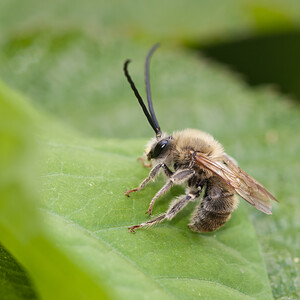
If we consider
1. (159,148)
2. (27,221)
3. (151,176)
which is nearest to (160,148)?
(159,148)

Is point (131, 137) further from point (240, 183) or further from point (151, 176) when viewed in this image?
point (240, 183)

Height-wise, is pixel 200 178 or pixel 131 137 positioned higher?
pixel 200 178

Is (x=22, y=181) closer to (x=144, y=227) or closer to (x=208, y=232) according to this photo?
(x=144, y=227)

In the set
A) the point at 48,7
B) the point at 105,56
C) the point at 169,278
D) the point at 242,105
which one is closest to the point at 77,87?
the point at 105,56

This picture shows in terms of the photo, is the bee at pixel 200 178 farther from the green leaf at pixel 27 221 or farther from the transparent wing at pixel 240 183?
the green leaf at pixel 27 221

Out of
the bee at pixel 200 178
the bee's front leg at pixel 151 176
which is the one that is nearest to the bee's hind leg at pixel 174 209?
the bee at pixel 200 178

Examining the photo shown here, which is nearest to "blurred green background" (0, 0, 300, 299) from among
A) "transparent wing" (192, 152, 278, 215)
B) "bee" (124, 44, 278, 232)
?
"bee" (124, 44, 278, 232)
